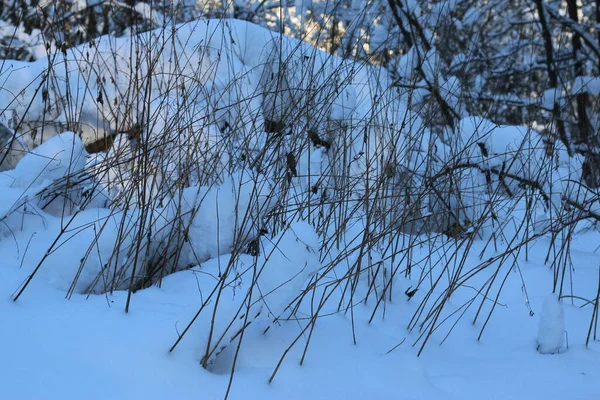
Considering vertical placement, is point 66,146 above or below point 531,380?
above

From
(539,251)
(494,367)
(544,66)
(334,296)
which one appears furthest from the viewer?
(544,66)

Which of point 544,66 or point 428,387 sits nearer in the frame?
point 428,387

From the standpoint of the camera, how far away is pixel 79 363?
100cm

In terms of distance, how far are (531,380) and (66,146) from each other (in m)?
1.53

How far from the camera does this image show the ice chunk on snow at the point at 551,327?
126 centimetres

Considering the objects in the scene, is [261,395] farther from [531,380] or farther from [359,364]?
[531,380]

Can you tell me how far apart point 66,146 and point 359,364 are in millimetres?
1240

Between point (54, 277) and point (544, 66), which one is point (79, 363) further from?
point (544, 66)

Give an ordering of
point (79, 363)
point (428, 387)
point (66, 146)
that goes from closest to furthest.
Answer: point (79, 363) → point (428, 387) → point (66, 146)

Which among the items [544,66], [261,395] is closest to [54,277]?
[261,395]

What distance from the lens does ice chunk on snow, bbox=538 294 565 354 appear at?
1.26 m

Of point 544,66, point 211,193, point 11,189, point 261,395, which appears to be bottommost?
point 261,395

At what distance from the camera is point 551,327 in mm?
1276

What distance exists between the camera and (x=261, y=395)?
103 centimetres
